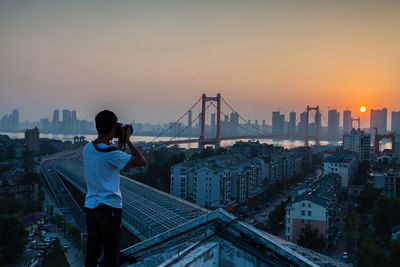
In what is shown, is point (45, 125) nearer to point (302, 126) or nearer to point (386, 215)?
point (302, 126)

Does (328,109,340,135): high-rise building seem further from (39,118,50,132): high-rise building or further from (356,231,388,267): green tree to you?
(39,118,50,132): high-rise building

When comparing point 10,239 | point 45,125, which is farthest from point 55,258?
point 45,125

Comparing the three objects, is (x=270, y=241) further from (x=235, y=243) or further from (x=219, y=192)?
(x=219, y=192)

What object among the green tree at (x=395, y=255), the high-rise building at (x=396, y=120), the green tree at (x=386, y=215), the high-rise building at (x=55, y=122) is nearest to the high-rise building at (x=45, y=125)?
the high-rise building at (x=55, y=122)

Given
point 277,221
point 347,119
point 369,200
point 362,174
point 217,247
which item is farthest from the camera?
Result: point 347,119

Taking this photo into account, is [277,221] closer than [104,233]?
No

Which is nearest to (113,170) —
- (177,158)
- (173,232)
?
(173,232)

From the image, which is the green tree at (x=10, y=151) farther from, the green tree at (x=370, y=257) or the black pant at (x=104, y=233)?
the black pant at (x=104, y=233)
